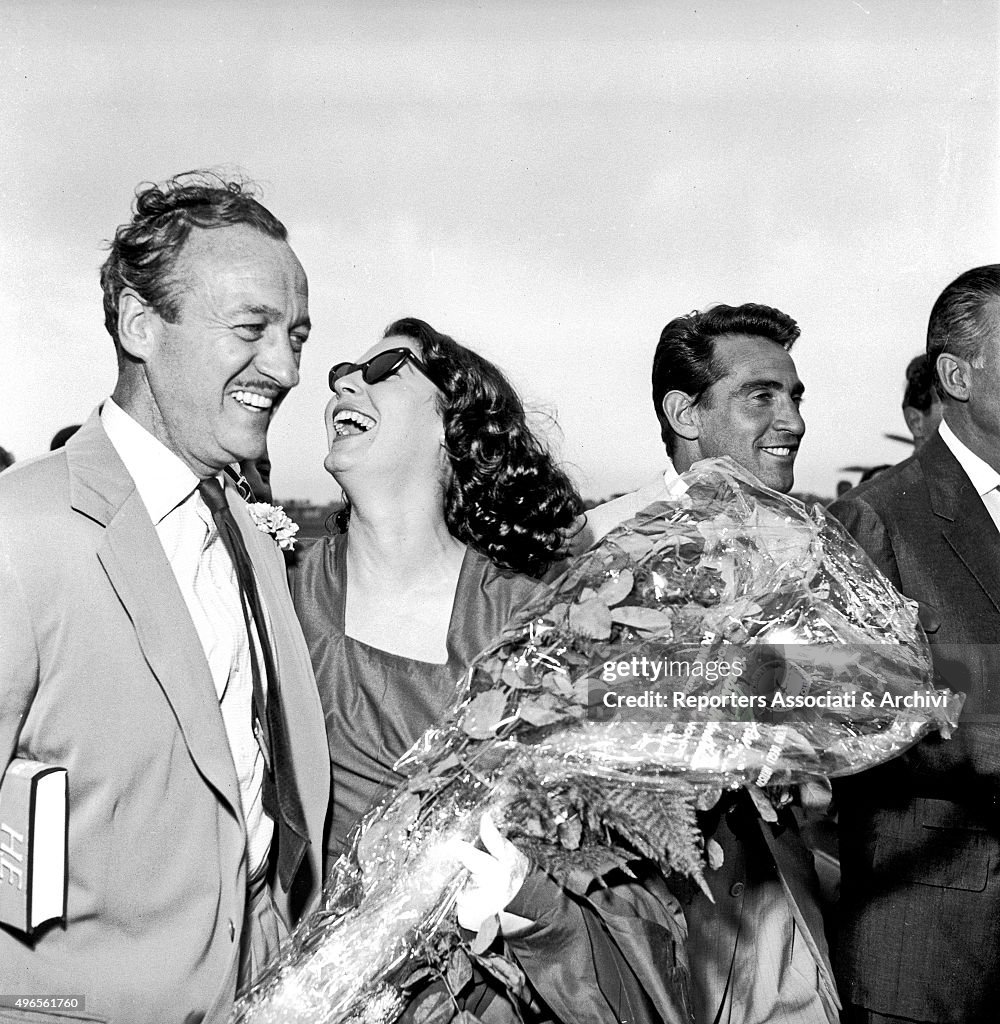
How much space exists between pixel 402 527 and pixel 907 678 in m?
1.03

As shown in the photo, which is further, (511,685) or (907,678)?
(907,678)

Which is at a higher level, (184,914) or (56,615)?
(56,615)

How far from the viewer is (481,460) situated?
7.41ft

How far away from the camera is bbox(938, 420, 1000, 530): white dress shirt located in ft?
7.79

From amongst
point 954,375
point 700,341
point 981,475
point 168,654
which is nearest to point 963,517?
point 981,475

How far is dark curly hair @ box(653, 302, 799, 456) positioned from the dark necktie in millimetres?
1277

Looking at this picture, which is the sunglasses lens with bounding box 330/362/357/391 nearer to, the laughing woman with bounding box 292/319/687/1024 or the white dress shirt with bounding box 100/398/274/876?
the laughing woman with bounding box 292/319/687/1024

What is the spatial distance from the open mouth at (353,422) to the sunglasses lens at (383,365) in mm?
71

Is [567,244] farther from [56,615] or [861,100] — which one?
[56,615]

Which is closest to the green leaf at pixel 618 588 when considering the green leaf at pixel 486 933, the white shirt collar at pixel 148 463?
the green leaf at pixel 486 933

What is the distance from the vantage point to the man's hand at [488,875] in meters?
1.30

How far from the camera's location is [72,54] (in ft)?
7.06

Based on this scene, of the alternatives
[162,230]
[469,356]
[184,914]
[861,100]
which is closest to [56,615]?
[184,914]

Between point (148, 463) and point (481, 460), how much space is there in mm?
711
